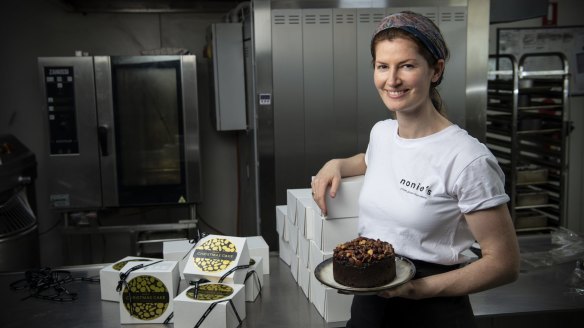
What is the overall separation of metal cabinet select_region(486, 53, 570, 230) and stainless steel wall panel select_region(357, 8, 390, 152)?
1003mm

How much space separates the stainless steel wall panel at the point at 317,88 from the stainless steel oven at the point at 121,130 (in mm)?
733

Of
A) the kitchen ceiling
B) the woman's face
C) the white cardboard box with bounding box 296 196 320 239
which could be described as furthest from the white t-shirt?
the kitchen ceiling

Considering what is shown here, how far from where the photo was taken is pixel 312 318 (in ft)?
5.68

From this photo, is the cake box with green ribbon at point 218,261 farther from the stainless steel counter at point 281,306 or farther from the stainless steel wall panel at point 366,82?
the stainless steel wall panel at point 366,82

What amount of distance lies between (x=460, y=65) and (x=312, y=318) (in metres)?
2.05

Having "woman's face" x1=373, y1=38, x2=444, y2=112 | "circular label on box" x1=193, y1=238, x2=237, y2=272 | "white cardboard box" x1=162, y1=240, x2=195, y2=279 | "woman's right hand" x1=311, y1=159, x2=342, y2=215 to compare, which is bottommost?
"white cardboard box" x1=162, y1=240, x2=195, y2=279

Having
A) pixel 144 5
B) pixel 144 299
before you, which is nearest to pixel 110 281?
pixel 144 299

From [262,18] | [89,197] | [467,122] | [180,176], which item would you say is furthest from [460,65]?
[89,197]

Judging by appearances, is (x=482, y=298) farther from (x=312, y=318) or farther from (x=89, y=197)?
(x=89, y=197)

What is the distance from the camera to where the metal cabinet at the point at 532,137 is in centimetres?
382

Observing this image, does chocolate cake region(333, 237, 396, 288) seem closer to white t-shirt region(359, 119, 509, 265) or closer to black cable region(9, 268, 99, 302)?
white t-shirt region(359, 119, 509, 265)

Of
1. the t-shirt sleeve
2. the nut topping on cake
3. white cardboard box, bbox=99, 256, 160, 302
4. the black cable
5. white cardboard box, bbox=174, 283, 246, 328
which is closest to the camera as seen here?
the t-shirt sleeve

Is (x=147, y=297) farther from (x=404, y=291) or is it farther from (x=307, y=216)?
(x=404, y=291)

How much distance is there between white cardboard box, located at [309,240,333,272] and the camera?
174 centimetres
